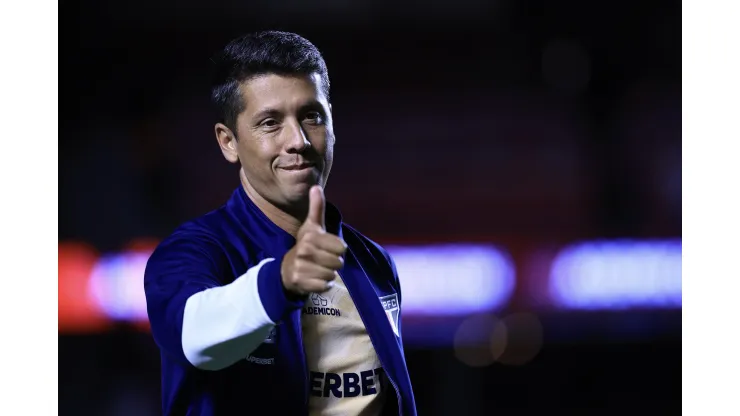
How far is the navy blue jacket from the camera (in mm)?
1935

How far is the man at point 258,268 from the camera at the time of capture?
198cm

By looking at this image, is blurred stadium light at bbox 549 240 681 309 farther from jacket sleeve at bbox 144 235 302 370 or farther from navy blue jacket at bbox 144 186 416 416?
jacket sleeve at bbox 144 235 302 370

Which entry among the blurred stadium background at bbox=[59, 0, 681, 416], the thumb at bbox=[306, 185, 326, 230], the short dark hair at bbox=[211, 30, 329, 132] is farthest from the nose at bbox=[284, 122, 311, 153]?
the blurred stadium background at bbox=[59, 0, 681, 416]

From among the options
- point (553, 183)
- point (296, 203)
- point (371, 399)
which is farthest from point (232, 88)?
point (553, 183)

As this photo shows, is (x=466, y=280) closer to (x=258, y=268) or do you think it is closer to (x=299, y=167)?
(x=299, y=167)

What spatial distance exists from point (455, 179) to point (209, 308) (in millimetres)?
5890

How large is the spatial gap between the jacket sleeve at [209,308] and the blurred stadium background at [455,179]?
4.78m

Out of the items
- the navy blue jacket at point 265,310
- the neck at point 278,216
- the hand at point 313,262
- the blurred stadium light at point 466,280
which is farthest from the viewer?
the blurred stadium light at point 466,280

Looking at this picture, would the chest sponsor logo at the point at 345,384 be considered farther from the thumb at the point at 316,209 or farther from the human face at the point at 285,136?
the thumb at the point at 316,209

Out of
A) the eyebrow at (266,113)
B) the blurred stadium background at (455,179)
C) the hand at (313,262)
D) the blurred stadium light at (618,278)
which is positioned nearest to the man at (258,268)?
the eyebrow at (266,113)

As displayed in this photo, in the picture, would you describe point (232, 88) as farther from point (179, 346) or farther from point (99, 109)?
point (99, 109)

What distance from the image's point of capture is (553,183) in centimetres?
771

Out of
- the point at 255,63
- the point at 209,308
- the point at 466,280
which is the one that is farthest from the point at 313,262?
the point at 466,280

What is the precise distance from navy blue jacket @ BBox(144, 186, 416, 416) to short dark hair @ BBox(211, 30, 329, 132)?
23cm
